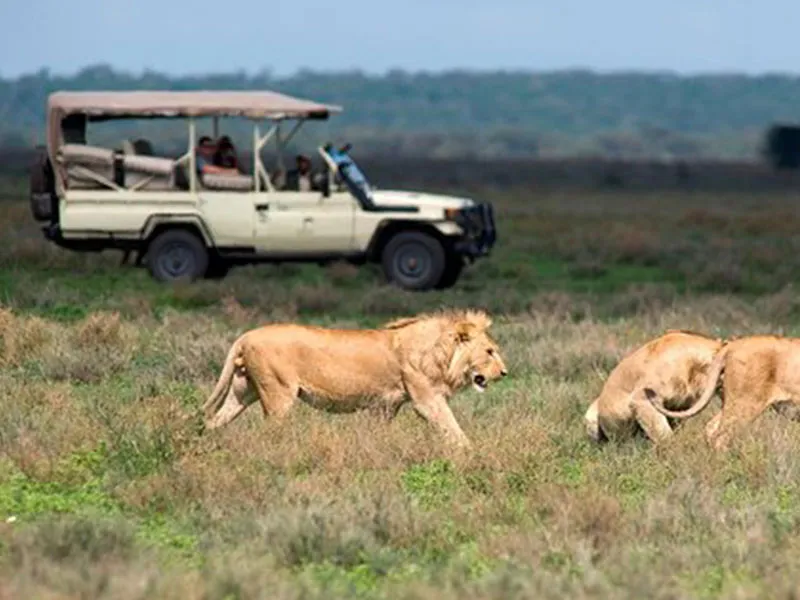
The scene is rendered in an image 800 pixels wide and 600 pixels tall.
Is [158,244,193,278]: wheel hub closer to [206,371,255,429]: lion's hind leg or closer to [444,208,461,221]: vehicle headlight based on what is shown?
[444,208,461,221]: vehicle headlight

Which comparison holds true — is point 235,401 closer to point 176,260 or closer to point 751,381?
point 751,381

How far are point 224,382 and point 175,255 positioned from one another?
13.3 m

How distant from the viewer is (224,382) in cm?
1356

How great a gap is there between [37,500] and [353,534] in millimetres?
2110

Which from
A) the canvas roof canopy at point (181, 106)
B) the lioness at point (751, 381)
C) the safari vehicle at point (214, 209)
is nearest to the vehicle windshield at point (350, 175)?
the safari vehicle at point (214, 209)

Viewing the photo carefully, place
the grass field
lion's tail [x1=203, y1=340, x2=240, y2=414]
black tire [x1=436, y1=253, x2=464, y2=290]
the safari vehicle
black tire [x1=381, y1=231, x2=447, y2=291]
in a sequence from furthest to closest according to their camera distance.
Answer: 1. black tire [x1=436, y1=253, x2=464, y2=290]
2. black tire [x1=381, y1=231, x2=447, y2=291]
3. the safari vehicle
4. lion's tail [x1=203, y1=340, x2=240, y2=414]
5. the grass field

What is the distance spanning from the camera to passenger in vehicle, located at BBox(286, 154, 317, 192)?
26.7m

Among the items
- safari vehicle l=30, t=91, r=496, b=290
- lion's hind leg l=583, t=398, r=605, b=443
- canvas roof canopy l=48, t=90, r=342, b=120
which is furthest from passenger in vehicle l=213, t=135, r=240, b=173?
lion's hind leg l=583, t=398, r=605, b=443

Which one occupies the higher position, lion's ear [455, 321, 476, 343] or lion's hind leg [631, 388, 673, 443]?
lion's ear [455, 321, 476, 343]

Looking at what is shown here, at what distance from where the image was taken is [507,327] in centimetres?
2159

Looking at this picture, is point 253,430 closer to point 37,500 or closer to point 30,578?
point 37,500

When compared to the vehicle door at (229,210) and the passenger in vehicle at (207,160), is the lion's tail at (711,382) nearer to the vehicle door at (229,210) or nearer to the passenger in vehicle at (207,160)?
the vehicle door at (229,210)

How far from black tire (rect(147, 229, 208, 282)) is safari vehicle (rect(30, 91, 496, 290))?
0.01m

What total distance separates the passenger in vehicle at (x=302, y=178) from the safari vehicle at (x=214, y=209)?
0.12 m
